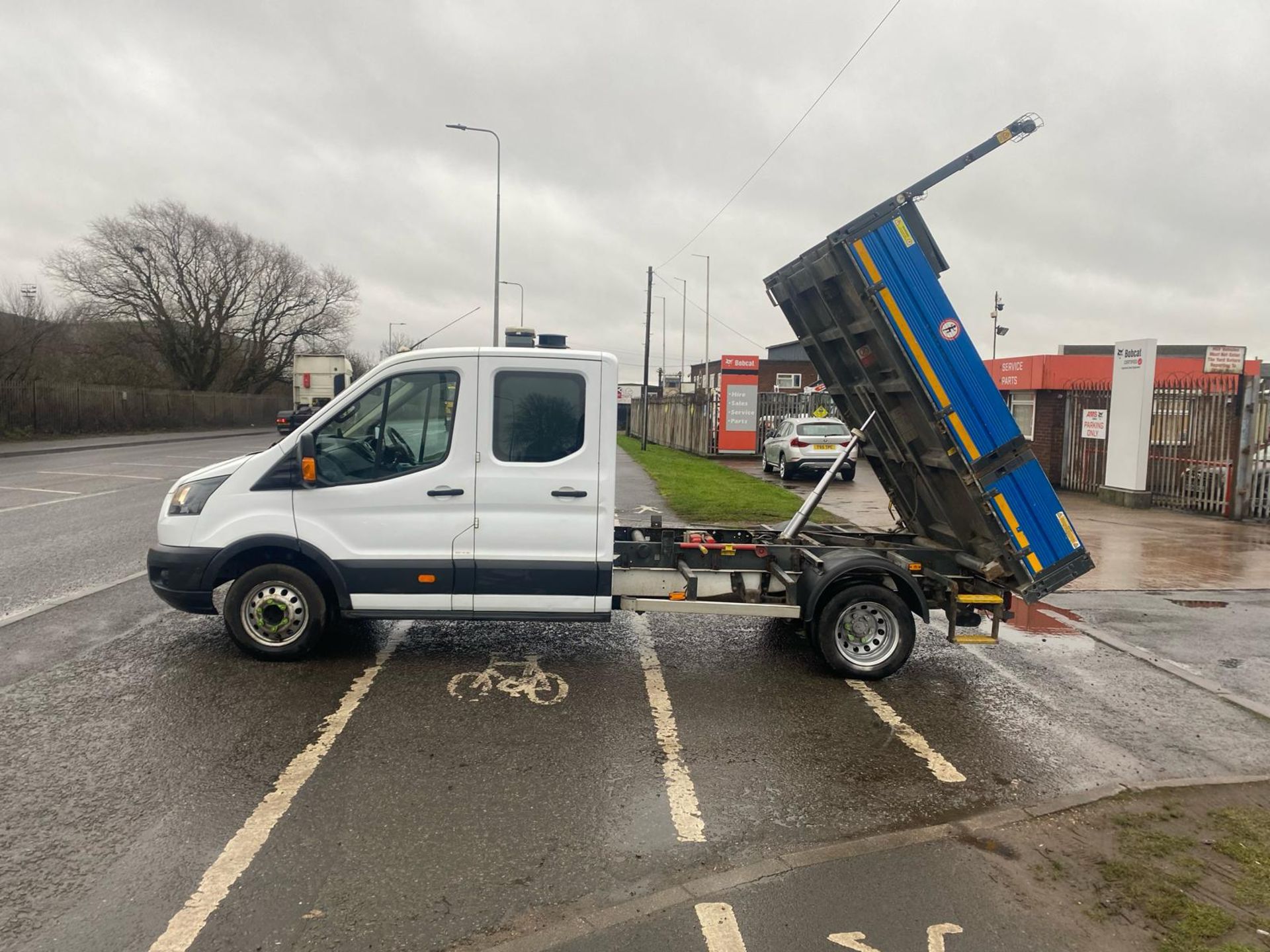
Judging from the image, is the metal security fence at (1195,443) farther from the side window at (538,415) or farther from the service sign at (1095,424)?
the side window at (538,415)

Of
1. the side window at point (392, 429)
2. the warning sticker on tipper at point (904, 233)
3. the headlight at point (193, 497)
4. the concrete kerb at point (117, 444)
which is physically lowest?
the concrete kerb at point (117, 444)

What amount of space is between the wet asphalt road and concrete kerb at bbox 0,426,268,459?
2165 cm

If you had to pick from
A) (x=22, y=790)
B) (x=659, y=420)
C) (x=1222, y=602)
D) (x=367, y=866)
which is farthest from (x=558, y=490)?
(x=659, y=420)

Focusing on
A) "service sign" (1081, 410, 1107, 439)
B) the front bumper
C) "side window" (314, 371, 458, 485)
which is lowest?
the front bumper

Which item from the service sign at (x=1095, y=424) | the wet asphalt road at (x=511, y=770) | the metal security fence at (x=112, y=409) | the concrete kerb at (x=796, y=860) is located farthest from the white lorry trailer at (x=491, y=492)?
the metal security fence at (x=112, y=409)

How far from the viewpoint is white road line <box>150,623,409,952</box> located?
2895 mm

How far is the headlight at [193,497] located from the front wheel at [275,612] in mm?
Answer: 554

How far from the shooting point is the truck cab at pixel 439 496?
554 cm

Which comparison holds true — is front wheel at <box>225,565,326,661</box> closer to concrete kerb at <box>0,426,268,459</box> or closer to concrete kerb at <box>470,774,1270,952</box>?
concrete kerb at <box>470,774,1270,952</box>

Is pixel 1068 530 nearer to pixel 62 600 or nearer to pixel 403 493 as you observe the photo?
pixel 403 493

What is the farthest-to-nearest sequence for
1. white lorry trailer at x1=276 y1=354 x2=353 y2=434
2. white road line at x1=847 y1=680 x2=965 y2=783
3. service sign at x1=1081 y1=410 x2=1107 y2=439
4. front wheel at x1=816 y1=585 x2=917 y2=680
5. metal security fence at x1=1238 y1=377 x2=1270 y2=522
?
white lorry trailer at x1=276 y1=354 x2=353 y2=434 → service sign at x1=1081 y1=410 x2=1107 y2=439 → metal security fence at x1=1238 y1=377 x2=1270 y2=522 → front wheel at x1=816 y1=585 x2=917 y2=680 → white road line at x1=847 y1=680 x2=965 y2=783

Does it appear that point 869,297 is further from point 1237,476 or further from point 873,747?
point 1237,476

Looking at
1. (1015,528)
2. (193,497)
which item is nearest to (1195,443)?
(1015,528)

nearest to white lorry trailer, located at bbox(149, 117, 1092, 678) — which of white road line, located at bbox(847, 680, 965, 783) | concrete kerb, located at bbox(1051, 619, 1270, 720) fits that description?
white road line, located at bbox(847, 680, 965, 783)
